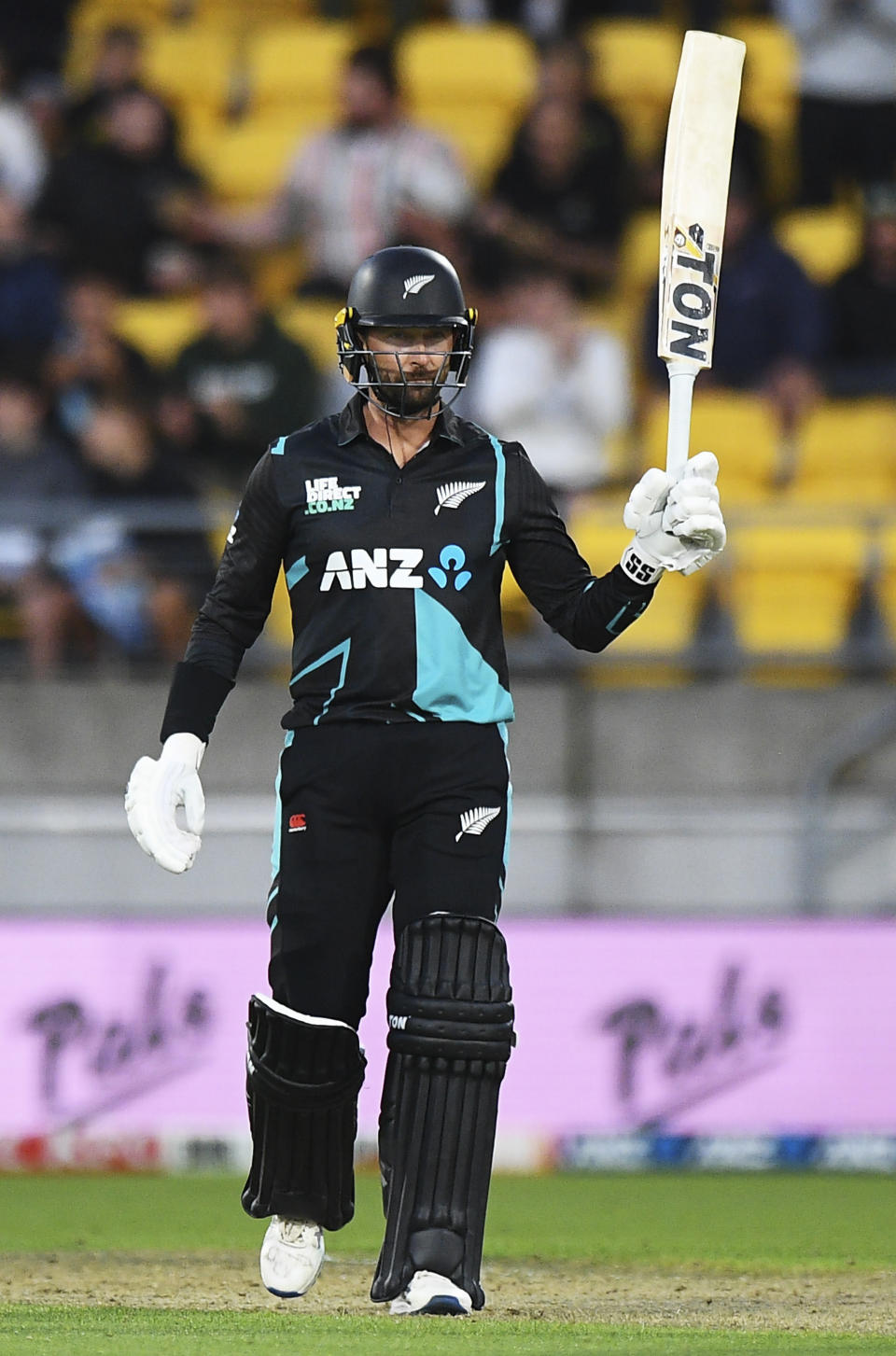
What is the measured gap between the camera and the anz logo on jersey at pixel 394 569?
186 inches

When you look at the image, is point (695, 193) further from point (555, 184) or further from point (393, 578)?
point (555, 184)

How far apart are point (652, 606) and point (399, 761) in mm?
5164

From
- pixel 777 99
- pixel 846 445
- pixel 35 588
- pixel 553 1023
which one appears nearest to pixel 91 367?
pixel 35 588

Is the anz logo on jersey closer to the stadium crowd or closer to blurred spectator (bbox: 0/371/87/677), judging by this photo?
the stadium crowd

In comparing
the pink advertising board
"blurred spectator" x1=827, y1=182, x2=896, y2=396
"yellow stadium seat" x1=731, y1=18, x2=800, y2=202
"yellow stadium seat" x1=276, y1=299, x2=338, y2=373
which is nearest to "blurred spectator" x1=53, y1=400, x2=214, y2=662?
the pink advertising board

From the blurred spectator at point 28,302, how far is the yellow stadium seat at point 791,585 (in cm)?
362

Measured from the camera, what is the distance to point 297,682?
15.9 ft

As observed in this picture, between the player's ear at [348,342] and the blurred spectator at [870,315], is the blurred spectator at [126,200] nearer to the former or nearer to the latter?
the blurred spectator at [870,315]

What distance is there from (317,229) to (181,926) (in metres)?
4.30

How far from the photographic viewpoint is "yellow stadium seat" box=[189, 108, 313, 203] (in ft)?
39.7

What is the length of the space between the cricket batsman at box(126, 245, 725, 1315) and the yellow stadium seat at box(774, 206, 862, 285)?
7.03 m

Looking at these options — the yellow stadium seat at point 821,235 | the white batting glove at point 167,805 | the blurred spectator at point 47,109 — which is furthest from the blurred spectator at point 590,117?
the white batting glove at point 167,805

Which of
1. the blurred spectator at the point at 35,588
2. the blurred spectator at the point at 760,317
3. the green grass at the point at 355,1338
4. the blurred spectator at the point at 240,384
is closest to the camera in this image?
the green grass at the point at 355,1338

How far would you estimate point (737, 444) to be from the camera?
10.7m
